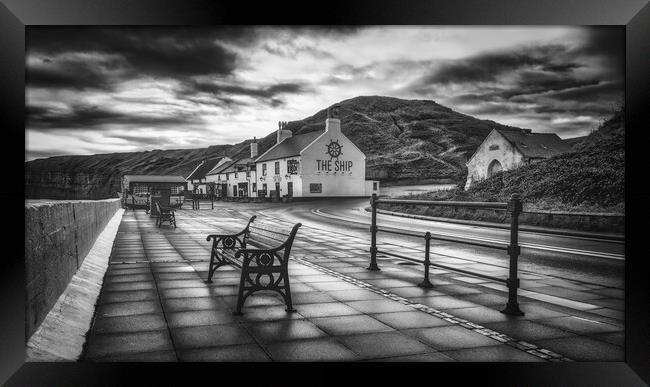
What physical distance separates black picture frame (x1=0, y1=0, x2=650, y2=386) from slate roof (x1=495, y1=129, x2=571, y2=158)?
22.0 feet

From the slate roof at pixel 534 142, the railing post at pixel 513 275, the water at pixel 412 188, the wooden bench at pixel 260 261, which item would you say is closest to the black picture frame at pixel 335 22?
the railing post at pixel 513 275

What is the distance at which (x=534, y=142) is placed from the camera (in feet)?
41.2

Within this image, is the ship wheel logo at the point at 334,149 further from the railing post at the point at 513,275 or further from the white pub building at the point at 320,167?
the railing post at the point at 513,275

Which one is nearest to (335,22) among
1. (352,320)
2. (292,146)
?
(352,320)

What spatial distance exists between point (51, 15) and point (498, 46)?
5.48m

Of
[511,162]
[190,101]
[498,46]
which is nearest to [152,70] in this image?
[190,101]

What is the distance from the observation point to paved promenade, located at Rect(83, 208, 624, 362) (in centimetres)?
351

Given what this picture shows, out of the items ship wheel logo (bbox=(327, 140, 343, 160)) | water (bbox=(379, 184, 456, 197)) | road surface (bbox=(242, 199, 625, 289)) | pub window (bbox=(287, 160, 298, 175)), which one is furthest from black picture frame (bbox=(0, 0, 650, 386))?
ship wheel logo (bbox=(327, 140, 343, 160))

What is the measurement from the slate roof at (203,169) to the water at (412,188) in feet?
144

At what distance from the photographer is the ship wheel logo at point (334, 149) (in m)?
41.0

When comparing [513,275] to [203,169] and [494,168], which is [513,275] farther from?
[203,169]

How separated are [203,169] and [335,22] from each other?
67.3 m

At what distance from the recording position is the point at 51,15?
14.9ft
